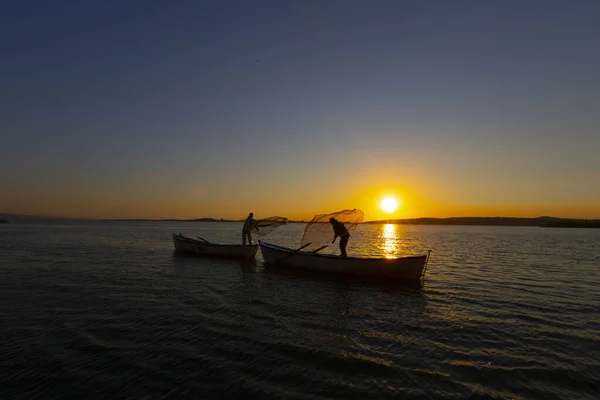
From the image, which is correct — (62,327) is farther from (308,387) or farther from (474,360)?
(474,360)

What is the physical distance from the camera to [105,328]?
959cm

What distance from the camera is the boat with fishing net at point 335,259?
17.5 metres

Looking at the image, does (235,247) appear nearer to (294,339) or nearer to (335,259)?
(335,259)

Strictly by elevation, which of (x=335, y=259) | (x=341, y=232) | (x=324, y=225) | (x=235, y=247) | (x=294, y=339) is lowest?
(x=294, y=339)

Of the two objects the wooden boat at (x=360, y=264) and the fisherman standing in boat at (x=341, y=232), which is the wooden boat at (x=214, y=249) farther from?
the fisherman standing in boat at (x=341, y=232)

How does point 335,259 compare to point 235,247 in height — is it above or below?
below

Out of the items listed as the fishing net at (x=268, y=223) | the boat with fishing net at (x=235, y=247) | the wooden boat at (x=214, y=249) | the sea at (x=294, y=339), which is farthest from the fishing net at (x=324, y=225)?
the wooden boat at (x=214, y=249)

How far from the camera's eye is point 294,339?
29.5ft

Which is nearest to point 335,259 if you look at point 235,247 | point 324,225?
point 324,225

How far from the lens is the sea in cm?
652

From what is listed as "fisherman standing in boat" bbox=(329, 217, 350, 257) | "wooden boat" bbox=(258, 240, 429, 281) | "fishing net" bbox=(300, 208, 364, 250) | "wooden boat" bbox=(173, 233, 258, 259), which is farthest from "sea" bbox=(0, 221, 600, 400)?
"wooden boat" bbox=(173, 233, 258, 259)

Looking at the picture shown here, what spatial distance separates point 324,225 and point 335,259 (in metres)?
2.72

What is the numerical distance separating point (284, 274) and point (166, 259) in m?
11.2

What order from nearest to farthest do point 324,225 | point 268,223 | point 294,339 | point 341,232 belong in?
point 294,339
point 341,232
point 324,225
point 268,223
